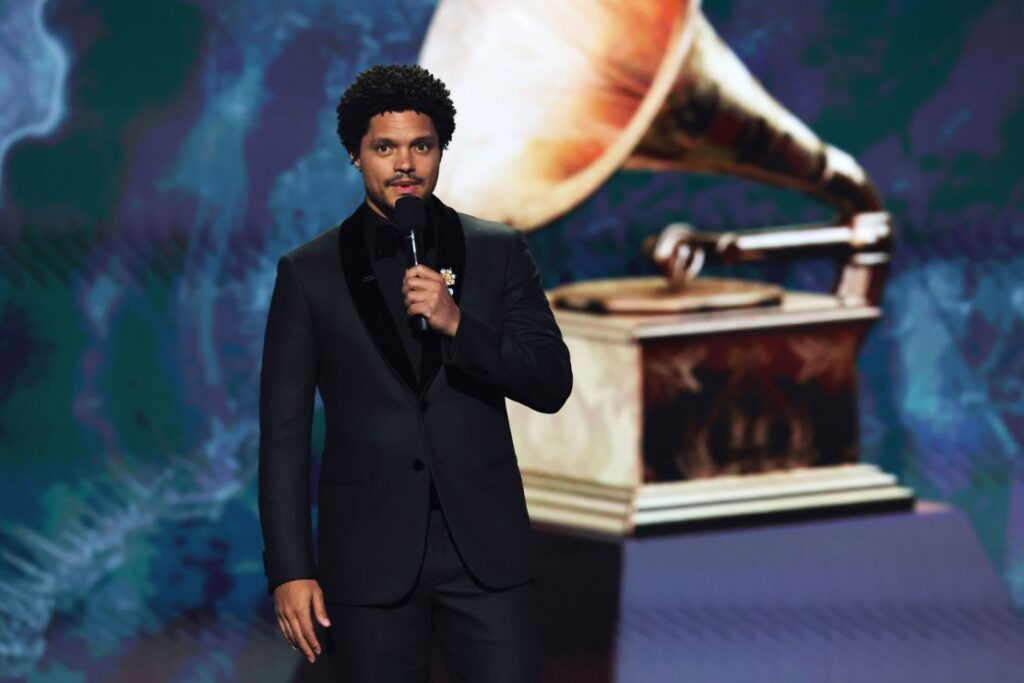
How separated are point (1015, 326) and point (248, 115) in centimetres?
158

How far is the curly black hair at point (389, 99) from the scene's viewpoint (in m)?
1.50

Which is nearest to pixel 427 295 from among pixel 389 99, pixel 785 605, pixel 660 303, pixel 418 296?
pixel 418 296

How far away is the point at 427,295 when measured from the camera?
137 centimetres

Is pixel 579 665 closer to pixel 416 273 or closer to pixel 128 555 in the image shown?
pixel 128 555

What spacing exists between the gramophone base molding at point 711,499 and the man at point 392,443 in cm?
135

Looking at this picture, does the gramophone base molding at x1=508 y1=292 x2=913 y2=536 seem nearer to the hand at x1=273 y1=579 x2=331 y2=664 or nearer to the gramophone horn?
the gramophone horn

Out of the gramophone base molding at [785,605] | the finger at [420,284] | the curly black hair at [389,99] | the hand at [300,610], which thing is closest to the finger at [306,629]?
the hand at [300,610]

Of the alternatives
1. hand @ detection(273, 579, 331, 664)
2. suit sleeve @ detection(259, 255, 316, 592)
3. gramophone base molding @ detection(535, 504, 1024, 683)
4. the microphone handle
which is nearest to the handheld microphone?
the microphone handle

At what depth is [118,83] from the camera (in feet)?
9.61

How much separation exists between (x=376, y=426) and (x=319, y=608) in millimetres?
179

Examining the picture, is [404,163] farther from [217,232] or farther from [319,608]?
[217,232]

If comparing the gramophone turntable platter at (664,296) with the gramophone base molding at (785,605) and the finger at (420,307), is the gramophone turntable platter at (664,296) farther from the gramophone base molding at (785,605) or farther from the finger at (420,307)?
the finger at (420,307)

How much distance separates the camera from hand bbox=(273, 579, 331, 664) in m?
1.50

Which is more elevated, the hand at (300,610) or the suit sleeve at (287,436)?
the suit sleeve at (287,436)
